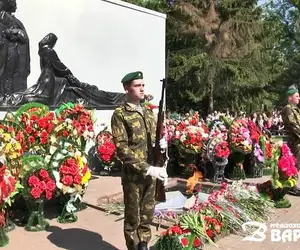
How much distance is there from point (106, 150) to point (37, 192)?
3820mm

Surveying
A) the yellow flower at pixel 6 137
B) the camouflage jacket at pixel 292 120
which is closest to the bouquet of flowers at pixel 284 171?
the camouflage jacket at pixel 292 120

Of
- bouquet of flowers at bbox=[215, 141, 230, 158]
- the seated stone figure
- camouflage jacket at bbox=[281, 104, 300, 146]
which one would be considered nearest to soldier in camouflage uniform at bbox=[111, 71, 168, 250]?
camouflage jacket at bbox=[281, 104, 300, 146]

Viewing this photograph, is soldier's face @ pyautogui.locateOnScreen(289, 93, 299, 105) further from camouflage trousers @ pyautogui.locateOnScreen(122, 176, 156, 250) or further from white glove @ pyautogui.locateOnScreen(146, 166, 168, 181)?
white glove @ pyautogui.locateOnScreen(146, 166, 168, 181)

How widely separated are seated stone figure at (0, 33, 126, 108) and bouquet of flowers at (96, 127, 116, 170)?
924mm

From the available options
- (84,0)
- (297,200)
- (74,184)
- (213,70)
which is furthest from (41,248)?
(213,70)

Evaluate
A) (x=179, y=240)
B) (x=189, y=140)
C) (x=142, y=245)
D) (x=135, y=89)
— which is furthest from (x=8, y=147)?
(x=189, y=140)

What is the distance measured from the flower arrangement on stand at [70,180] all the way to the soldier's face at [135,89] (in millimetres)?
1580

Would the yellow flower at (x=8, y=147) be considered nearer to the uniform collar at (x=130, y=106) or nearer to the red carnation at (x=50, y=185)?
the red carnation at (x=50, y=185)

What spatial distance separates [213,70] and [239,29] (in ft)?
9.26

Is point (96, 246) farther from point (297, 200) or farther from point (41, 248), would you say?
point (297, 200)

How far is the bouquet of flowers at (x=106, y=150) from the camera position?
332 inches

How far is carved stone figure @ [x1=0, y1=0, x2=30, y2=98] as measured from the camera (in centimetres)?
759

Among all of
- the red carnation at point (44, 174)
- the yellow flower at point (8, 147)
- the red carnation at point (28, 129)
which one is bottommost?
the red carnation at point (44, 174)

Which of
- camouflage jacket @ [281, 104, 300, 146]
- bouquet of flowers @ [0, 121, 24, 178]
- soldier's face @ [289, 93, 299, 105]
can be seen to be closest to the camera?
bouquet of flowers @ [0, 121, 24, 178]
